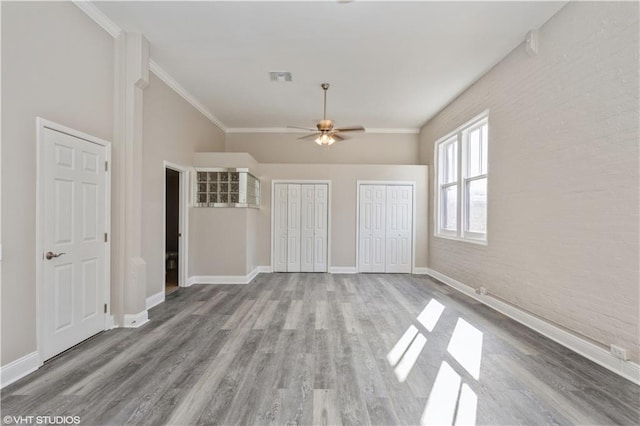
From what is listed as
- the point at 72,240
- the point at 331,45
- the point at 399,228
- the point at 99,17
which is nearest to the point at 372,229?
the point at 399,228

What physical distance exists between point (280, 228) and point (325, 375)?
15.4 feet

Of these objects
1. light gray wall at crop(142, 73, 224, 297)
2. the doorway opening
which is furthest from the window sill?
the doorway opening

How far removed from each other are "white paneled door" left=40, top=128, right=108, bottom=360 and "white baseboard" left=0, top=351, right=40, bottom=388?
0.34 feet

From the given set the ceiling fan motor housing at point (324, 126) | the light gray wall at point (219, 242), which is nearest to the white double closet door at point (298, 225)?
the light gray wall at point (219, 242)

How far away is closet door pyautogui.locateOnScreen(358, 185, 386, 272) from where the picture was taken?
272 inches

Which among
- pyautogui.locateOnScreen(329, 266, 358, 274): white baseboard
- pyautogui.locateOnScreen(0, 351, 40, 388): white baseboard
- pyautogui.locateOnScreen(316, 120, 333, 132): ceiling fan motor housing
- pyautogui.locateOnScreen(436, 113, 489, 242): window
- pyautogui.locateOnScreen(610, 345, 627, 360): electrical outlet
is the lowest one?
pyautogui.locateOnScreen(329, 266, 358, 274): white baseboard

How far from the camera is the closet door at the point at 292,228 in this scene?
694 centimetres

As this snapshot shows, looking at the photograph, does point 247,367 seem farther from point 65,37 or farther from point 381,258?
point 381,258

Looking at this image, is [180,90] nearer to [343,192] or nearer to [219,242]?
[219,242]

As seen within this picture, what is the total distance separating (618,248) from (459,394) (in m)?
1.78

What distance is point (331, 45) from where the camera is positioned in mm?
3734

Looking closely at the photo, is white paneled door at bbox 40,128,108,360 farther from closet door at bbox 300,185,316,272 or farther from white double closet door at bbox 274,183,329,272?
closet door at bbox 300,185,316,272

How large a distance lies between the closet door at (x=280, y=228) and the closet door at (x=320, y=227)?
68 centimetres

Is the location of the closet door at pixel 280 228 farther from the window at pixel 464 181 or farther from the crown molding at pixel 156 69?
the window at pixel 464 181
